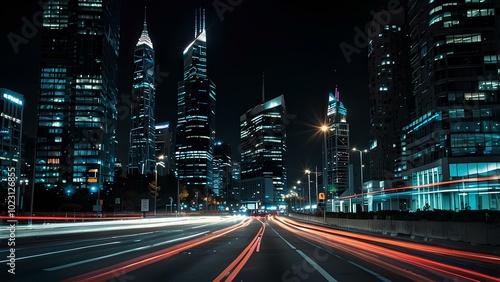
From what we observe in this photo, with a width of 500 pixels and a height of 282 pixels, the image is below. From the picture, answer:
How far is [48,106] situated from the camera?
199125 mm

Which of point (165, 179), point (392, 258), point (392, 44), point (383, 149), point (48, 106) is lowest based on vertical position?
point (392, 258)

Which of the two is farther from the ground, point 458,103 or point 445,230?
point 458,103

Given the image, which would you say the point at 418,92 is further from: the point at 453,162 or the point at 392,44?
the point at 392,44

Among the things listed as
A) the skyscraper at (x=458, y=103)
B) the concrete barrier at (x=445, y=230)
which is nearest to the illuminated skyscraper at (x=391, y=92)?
the skyscraper at (x=458, y=103)

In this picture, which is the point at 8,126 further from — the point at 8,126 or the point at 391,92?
the point at 391,92

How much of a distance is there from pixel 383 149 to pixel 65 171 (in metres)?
132

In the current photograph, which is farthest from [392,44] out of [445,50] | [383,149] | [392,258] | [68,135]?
[392,258]

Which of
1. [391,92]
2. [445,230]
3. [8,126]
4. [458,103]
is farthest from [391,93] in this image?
[445,230]

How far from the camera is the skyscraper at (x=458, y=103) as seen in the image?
275 ft

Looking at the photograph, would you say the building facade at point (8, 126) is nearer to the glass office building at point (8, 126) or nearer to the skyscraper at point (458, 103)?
the glass office building at point (8, 126)

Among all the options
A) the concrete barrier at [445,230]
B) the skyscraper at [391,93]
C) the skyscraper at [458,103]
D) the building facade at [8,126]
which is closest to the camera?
the concrete barrier at [445,230]

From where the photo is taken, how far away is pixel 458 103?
9181 cm

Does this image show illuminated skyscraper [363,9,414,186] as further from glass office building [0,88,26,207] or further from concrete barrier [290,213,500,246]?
concrete barrier [290,213,500,246]

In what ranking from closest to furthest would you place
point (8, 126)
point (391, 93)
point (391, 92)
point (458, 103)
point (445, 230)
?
point (445, 230) < point (458, 103) < point (8, 126) < point (391, 93) < point (391, 92)
